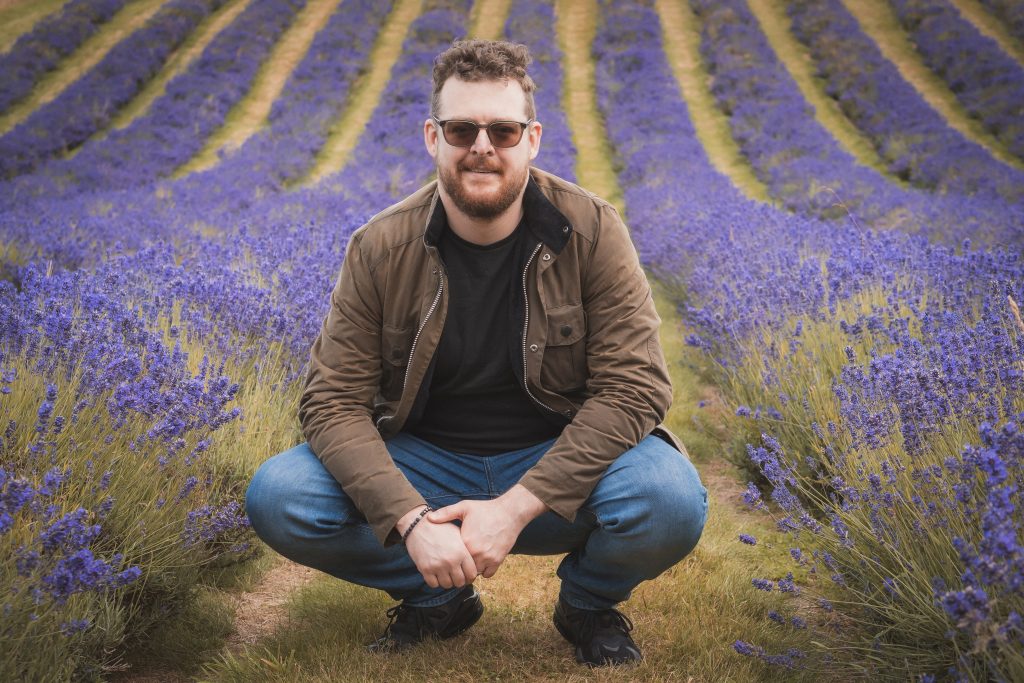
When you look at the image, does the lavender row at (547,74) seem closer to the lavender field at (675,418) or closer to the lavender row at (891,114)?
the lavender field at (675,418)

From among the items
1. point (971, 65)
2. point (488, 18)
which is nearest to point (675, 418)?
point (971, 65)

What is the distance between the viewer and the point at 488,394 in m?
2.44

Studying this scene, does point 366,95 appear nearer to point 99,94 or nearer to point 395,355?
point 99,94

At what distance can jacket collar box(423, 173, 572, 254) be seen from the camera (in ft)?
7.64

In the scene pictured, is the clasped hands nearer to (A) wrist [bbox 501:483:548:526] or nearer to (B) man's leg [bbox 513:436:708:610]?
(A) wrist [bbox 501:483:548:526]

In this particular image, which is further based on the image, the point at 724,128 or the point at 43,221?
the point at 724,128

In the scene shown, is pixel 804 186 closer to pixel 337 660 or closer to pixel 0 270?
pixel 0 270

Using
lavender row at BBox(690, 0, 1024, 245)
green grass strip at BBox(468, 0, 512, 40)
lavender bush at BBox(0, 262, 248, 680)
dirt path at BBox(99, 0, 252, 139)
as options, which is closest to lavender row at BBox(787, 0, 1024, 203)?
lavender row at BBox(690, 0, 1024, 245)

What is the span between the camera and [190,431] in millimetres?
2566

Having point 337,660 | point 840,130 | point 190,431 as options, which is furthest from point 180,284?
point 840,130

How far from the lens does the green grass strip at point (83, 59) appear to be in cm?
1447

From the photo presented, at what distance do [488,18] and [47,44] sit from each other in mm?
11303

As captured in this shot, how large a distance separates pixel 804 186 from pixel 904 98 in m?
6.02

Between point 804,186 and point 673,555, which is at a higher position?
point 673,555
